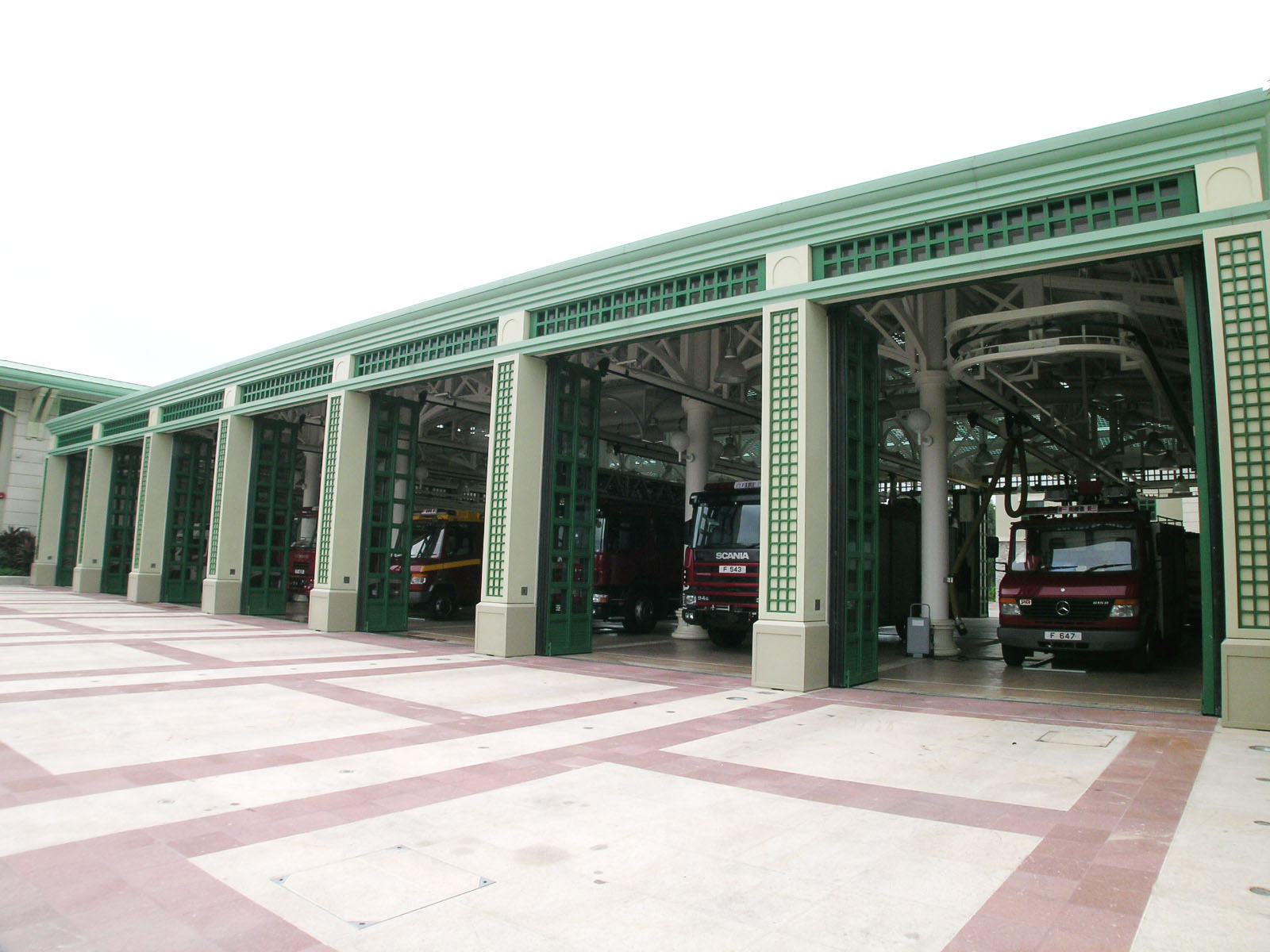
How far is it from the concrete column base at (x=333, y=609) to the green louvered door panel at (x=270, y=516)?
3.98 m

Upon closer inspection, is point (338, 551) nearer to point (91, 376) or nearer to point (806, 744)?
point (806, 744)

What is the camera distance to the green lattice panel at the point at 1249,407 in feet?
21.7

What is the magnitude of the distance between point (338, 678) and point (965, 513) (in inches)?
646

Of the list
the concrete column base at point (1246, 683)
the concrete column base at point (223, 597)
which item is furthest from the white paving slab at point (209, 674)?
the concrete column base at point (1246, 683)

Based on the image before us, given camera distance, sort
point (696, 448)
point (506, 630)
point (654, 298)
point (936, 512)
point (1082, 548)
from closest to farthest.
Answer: point (654, 298) → point (506, 630) → point (1082, 548) → point (936, 512) → point (696, 448)

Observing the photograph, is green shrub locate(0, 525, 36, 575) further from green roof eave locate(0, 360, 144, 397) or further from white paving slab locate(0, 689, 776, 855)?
white paving slab locate(0, 689, 776, 855)

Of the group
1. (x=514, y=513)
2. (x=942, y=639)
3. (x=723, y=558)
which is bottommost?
(x=942, y=639)

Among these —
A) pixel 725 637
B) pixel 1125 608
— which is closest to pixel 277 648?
pixel 725 637

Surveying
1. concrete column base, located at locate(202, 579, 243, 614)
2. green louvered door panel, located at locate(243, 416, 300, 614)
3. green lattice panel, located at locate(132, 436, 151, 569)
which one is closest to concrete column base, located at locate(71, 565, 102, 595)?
green lattice panel, located at locate(132, 436, 151, 569)

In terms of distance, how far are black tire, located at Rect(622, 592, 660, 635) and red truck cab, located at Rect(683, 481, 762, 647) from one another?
10.8ft

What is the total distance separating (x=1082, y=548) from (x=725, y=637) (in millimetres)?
6127

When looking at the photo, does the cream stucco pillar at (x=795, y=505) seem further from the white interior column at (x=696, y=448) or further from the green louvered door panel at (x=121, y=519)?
the green louvered door panel at (x=121, y=519)

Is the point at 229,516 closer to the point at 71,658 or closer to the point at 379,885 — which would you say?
the point at 71,658

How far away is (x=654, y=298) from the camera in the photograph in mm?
10609
